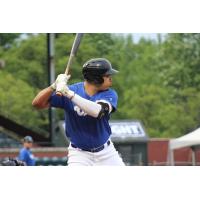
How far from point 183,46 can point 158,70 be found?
146 inches

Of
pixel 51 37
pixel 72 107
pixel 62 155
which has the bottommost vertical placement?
pixel 62 155

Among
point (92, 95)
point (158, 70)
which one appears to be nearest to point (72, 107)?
point (92, 95)

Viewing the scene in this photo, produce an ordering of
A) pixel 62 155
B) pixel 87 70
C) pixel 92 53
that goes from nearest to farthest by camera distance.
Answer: pixel 87 70 → pixel 62 155 → pixel 92 53

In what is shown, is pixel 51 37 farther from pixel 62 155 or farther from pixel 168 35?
pixel 168 35

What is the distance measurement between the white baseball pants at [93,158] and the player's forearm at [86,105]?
1.62 feet

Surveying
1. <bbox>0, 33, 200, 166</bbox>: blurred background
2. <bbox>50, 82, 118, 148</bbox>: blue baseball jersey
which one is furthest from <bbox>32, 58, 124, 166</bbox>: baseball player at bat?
<bbox>0, 33, 200, 166</bbox>: blurred background

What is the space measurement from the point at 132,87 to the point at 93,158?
29546 mm

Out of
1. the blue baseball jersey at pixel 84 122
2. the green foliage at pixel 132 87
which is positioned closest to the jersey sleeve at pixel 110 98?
the blue baseball jersey at pixel 84 122

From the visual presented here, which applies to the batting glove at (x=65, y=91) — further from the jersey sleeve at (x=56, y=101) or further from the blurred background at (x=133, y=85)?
the blurred background at (x=133, y=85)

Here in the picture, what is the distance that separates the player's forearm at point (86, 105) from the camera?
20.0 feet

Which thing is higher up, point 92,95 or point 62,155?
point 92,95

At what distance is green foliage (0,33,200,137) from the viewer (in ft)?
105

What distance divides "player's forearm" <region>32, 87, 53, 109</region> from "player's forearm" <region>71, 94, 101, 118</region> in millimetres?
333
